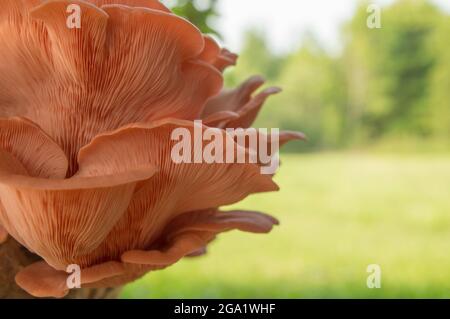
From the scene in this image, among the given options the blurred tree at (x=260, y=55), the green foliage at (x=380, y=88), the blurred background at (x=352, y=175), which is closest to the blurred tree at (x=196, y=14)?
the blurred background at (x=352, y=175)

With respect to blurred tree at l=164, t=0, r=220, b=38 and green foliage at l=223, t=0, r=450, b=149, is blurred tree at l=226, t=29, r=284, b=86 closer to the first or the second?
green foliage at l=223, t=0, r=450, b=149

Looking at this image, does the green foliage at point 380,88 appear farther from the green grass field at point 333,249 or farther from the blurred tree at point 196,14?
the blurred tree at point 196,14

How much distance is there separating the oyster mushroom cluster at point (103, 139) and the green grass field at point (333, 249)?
1.66m

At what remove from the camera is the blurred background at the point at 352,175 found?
11.1 ft

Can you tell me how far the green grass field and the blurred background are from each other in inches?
0.7

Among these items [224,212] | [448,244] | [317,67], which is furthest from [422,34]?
[224,212]

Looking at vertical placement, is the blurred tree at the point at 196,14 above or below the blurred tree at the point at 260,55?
below

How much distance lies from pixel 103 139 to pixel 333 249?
4.59 metres

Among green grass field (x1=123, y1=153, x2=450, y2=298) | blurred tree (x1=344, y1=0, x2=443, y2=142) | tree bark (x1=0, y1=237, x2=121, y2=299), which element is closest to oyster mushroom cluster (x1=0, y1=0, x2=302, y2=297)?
tree bark (x1=0, y1=237, x2=121, y2=299)

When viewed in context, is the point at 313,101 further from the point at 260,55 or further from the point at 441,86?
the point at 441,86

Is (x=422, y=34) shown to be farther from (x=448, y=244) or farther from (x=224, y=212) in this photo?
(x=224, y=212)

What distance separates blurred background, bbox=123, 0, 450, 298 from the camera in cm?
338

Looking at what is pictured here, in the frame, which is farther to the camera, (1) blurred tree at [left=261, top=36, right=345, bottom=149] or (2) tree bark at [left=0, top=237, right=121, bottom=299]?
(1) blurred tree at [left=261, top=36, right=345, bottom=149]

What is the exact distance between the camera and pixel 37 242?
69 centimetres
